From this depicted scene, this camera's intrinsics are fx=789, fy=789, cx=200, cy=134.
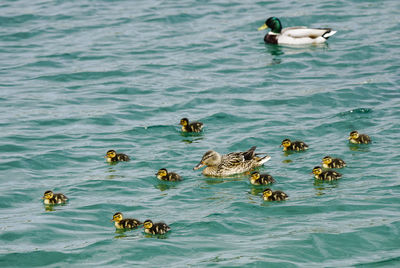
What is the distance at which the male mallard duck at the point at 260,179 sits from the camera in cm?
1154

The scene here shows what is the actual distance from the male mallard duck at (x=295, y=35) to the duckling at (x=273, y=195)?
10.9m

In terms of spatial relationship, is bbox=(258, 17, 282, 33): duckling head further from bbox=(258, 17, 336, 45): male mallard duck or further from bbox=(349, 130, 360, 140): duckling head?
bbox=(349, 130, 360, 140): duckling head

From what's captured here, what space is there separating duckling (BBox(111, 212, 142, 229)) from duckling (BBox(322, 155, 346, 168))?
324 centimetres

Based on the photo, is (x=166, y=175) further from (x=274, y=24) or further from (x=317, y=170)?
(x=274, y=24)

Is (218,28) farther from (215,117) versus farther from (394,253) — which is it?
(394,253)

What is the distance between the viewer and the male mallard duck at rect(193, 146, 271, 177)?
40.9ft

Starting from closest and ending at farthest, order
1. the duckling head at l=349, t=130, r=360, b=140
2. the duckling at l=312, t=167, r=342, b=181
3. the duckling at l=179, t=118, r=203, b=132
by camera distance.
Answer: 1. the duckling at l=312, t=167, r=342, b=181
2. the duckling head at l=349, t=130, r=360, b=140
3. the duckling at l=179, t=118, r=203, b=132

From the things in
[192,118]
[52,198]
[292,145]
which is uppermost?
[192,118]

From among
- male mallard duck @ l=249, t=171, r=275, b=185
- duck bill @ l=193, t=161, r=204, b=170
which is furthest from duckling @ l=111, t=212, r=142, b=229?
duck bill @ l=193, t=161, r=204, b=170

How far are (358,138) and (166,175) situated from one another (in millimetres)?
3360

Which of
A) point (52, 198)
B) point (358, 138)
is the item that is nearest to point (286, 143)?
point (358, 138)

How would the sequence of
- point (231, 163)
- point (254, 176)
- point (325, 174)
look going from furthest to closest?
point (231, 163) → point (254, 176) → point (325, 174)

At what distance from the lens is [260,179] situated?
1159cm

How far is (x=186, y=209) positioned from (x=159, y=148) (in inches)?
121
